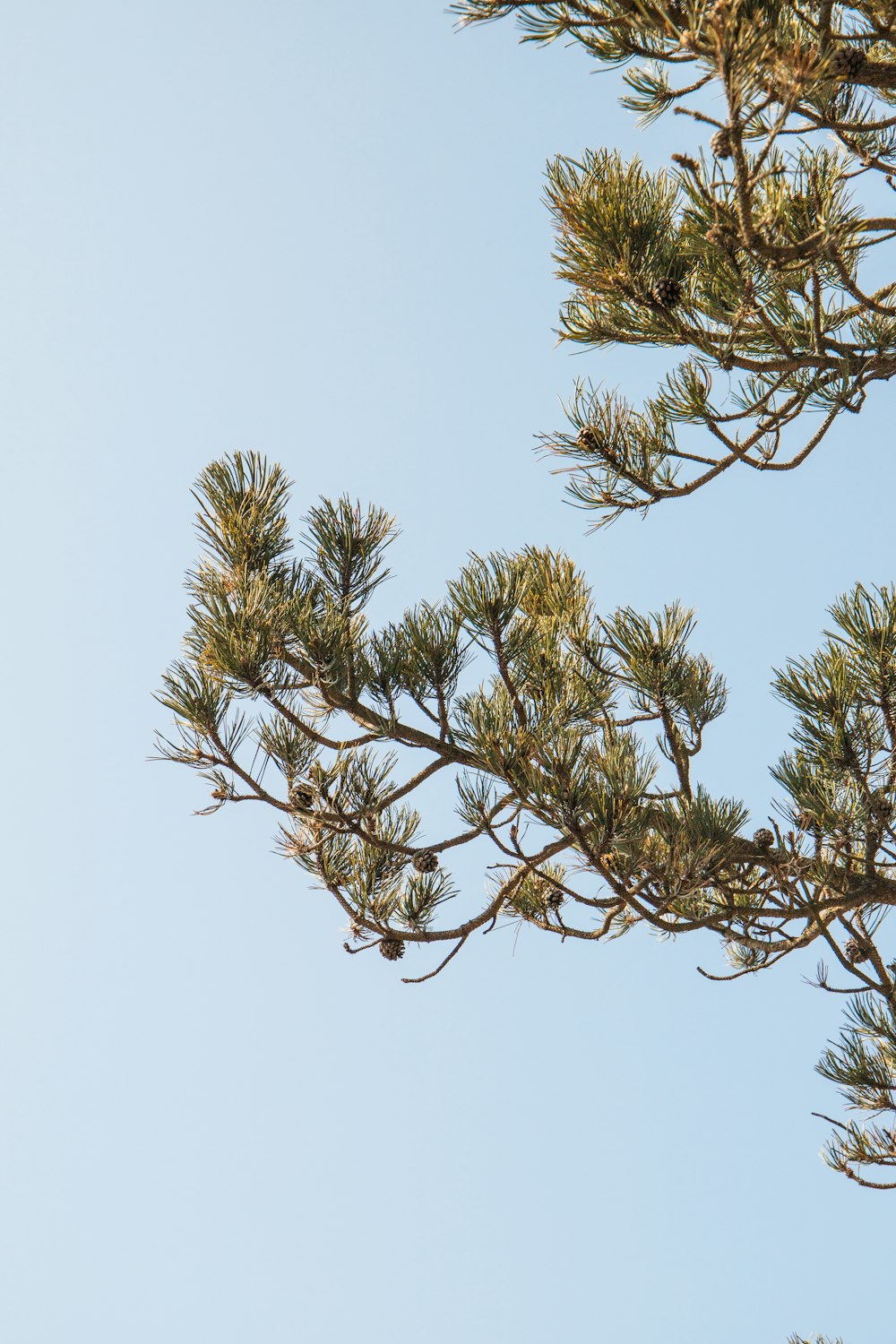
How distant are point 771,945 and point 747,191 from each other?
114cm

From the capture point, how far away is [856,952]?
80.5 inches

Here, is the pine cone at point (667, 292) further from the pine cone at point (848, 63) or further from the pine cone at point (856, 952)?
the pine cone at point (856, 952)

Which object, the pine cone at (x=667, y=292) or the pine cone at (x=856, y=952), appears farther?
the pine cone at (x=856, y=952)

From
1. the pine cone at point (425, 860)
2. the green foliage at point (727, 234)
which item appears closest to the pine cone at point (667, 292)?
the green foliage at point (727, 234)

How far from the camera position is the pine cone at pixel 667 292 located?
1.66 metres

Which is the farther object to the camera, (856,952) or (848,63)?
(856,952)

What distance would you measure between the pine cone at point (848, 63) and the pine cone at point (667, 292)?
12.4 inches

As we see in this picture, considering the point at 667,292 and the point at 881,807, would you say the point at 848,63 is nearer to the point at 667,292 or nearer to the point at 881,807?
the point at 667,292

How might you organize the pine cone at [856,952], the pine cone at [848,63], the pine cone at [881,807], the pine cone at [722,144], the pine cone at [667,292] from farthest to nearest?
the pine cone at [856,952] < the pine cone at [881,807] < the pine cone at [667,292] < the pine cone at [848,63] < the pine cone at [722,144]

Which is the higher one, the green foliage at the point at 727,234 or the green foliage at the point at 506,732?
the green foliage at the point at 727,234

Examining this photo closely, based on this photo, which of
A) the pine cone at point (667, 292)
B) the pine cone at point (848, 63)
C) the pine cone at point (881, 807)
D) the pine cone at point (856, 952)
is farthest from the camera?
the pine cone at point (856, 952)

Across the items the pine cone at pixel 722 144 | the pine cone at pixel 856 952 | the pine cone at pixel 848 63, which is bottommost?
the pine cone at pixel 856 952

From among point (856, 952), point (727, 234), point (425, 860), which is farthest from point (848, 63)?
point (856, 952)

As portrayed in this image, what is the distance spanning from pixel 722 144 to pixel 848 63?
290 mm
